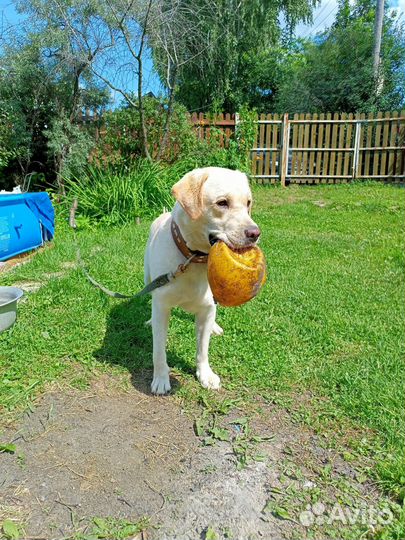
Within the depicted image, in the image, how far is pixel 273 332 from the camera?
325 cm

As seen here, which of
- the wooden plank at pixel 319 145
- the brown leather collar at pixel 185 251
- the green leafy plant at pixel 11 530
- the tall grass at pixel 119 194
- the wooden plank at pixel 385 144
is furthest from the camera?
the wooden plank at pixel 319 145

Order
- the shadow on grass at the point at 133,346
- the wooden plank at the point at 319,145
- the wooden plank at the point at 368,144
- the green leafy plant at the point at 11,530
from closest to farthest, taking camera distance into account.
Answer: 1. the green leafy plant at the point at 11,530
2. the shadow on grass at the point at 133,346
3. the wooden plank at the point at 368,144
4. the wooden plank at the point at 319,145

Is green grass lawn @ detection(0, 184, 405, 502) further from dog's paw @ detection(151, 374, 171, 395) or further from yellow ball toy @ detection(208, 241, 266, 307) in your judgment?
yellow ball toy @ detection(208, 241, 266, 307)

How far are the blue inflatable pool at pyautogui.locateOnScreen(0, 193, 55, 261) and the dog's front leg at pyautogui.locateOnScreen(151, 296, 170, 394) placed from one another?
3270 millimetres

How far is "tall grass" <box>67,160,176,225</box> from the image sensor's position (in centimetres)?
758

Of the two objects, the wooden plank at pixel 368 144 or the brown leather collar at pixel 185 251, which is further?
the wooden plank at pixel 368 144

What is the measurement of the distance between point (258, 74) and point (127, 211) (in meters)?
17.1

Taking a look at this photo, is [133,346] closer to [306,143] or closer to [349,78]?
[306,143]

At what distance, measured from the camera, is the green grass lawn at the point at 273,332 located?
8.12ft

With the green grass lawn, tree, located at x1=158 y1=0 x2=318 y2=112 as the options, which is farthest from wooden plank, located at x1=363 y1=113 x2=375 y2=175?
the green grass lawn

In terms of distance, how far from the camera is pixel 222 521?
62.9 inches

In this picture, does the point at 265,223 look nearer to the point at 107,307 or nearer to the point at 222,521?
the point at 107,307

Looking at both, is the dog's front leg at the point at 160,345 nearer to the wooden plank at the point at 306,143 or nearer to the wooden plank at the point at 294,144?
the wooden plank at the point at 294,144

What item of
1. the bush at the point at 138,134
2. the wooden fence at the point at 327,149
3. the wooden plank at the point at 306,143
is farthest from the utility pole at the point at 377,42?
the bush at the point at 138,134
